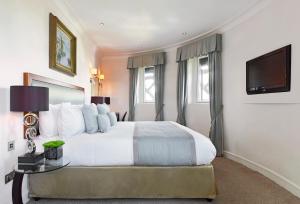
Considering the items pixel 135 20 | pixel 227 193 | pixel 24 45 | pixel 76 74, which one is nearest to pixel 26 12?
pixel 24 45

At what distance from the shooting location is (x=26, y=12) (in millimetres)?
2217

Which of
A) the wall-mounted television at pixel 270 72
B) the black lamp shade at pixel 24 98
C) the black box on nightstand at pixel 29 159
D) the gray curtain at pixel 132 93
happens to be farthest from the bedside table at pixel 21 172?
the gray curtain at pixel 132 93

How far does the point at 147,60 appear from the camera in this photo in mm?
5609

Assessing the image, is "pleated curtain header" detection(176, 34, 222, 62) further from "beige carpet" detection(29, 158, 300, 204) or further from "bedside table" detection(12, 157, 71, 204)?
"bedside table" detection(12, 157, 71, 204)

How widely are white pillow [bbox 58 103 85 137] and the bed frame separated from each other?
18.0 inches

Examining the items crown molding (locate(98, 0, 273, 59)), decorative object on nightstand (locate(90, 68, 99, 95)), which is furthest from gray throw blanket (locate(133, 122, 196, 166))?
decorative object on nightstand (locate(90, 68, 99, 95))

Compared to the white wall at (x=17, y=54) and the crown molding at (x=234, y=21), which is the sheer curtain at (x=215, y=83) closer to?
the crown molding at (x=234, y=21)

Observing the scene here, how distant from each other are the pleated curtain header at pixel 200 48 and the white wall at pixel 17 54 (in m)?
2.99

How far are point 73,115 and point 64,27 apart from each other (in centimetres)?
161

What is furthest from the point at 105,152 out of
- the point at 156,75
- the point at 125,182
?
the point at 156,75

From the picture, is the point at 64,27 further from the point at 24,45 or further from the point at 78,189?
the point at 78,189

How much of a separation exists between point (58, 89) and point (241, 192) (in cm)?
287

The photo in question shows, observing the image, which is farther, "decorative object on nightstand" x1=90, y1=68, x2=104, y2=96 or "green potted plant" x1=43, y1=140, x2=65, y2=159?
"decorative object on nightstand" x1=90, y1=68, x2=104, y2=96

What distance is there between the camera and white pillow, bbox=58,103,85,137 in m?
2.37
